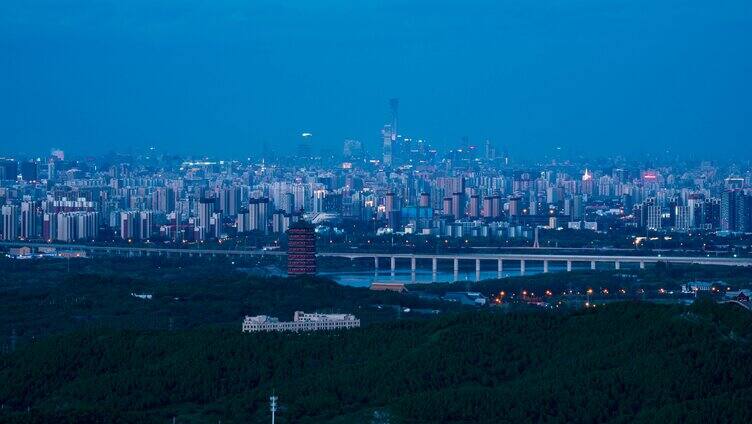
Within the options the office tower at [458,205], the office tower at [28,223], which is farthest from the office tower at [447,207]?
the office tower at [28,223]

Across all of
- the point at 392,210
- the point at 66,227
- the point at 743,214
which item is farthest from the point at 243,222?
the point at 743,214

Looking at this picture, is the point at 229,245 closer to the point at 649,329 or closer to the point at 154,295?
the point at 154,295

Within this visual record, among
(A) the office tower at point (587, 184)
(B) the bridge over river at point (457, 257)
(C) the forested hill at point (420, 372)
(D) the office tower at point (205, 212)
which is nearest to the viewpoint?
(C) the forested hill at point (420, 372)

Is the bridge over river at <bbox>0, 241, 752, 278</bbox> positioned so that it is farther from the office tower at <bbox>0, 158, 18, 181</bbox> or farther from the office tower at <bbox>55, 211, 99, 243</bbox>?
the office tower at <bbox>0, 158, 18, 181</bbox>

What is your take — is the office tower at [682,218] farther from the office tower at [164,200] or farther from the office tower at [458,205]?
the office tower at [164,200]

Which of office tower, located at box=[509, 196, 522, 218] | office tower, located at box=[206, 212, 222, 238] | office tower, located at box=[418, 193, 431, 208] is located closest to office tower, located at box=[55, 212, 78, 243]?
office tower, located at box=[206, 212, 222, 238]

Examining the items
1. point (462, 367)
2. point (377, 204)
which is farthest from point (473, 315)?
point (377, 204)

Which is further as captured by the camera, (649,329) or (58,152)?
(58,152)
